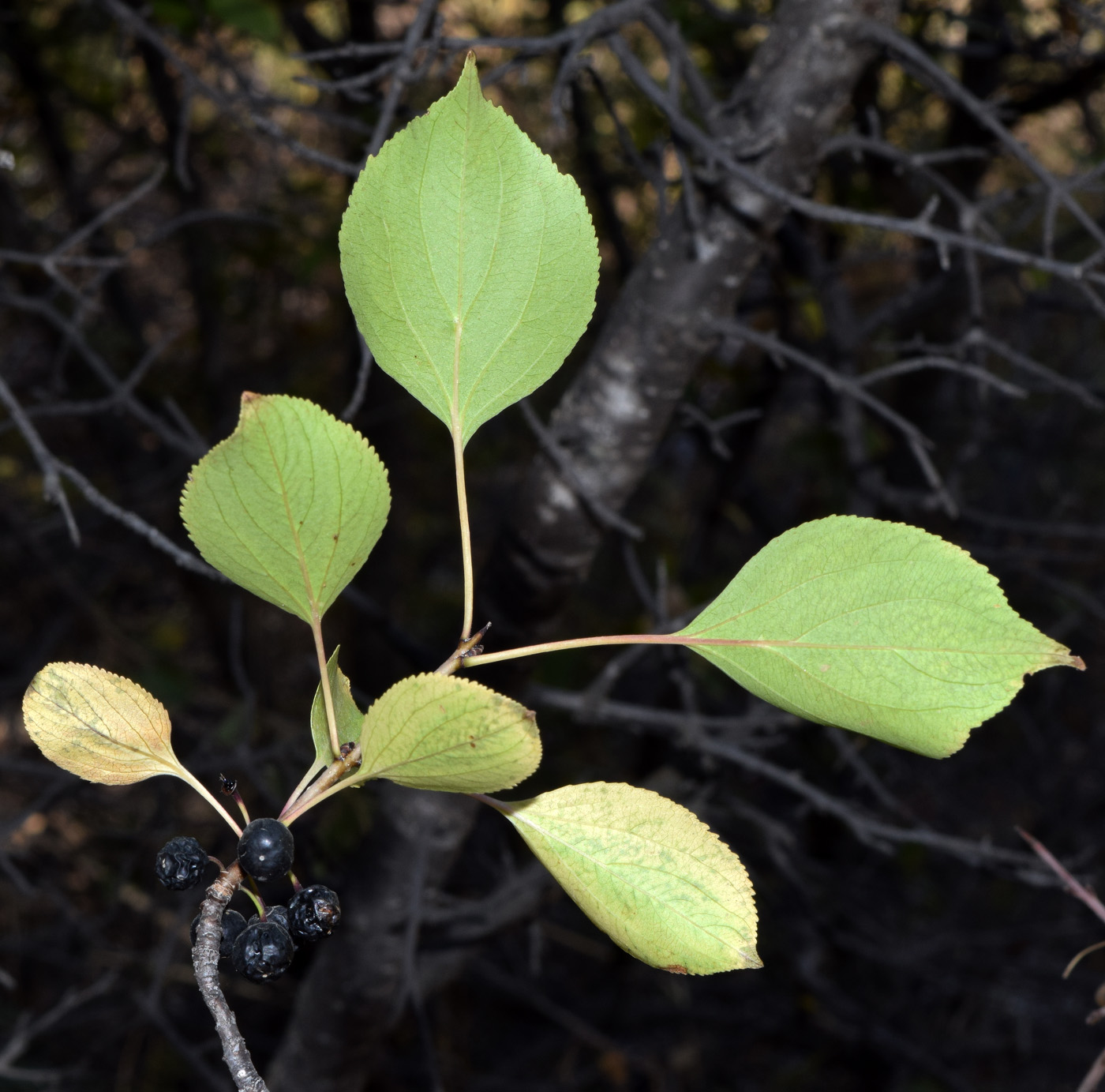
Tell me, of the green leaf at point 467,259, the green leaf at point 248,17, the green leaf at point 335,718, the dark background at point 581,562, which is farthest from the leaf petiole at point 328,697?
the green leaf at point 248,17

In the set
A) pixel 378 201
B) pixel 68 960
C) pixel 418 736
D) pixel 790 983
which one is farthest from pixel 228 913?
pixel 790 983

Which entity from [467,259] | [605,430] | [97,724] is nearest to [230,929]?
[97,724]

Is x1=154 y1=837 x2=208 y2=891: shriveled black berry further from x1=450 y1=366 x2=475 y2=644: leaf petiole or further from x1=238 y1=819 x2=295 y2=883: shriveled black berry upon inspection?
x1=450 y1=366 x2=475 y2=644: leaf petiole

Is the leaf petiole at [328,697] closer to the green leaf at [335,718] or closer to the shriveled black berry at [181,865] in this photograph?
the green leaf at [335,718]

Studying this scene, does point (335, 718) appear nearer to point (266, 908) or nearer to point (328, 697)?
point (328, 697)

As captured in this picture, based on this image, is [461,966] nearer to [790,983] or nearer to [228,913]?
[228,913]

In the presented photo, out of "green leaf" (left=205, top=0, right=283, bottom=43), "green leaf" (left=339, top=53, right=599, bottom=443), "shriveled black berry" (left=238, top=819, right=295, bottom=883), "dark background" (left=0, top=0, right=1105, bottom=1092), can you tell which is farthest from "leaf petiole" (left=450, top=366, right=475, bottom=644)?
"green leaf" (left=205, top=0, right=283, bottom=43)
